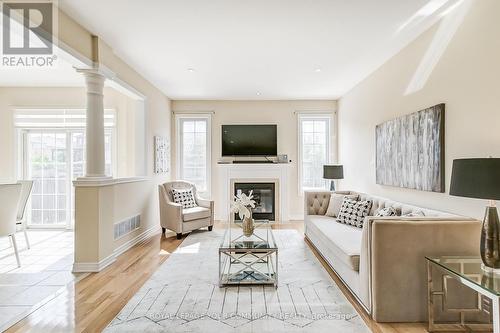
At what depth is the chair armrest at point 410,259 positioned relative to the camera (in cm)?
242

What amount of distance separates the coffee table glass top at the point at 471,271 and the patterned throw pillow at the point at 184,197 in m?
4.32

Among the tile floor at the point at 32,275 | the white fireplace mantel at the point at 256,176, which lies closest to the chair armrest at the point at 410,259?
the tile floor at the point at 32,275

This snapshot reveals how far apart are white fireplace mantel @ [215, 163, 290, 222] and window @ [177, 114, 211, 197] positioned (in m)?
0.50

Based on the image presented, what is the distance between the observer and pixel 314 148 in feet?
23.3

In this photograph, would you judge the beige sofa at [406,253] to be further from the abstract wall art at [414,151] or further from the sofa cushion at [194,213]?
the sofa cushion at [194,213]

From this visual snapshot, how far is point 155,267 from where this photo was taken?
12.4ft

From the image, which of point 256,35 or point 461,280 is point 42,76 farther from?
point 461,280

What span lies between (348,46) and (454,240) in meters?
2.62

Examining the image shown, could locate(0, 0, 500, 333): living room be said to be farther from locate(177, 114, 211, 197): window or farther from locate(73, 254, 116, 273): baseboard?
locate(177, 114, 211, 197): window

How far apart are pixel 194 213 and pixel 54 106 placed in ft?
11.6

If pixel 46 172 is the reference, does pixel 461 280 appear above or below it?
below

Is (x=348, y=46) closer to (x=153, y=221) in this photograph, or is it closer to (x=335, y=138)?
(x=335, y=138)

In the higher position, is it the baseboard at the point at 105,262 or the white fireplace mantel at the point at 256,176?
the white fireplace mantel at the point at 256,176

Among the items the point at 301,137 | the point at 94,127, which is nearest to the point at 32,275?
the point at 94,127
